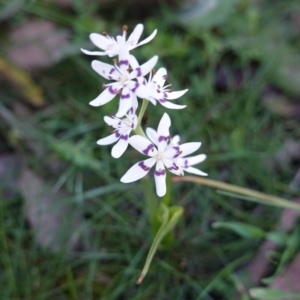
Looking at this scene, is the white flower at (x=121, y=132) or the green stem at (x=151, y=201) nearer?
the white flower at (x=121, y=132)

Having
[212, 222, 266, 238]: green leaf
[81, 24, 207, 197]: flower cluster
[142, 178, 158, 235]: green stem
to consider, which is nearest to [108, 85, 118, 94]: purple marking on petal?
[81, 24, 207, 197]: flower cluster

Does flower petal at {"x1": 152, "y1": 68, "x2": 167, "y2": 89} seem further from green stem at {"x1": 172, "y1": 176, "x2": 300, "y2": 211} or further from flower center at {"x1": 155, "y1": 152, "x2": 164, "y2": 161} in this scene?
green stem at {"x1": 172, "y1": 176, "x2": 300, "y2": 211}

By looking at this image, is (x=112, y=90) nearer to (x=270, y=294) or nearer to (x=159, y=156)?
(x=159, y=156)

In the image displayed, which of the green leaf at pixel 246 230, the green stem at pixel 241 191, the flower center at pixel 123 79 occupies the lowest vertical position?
the green leaf at pixel 246 230

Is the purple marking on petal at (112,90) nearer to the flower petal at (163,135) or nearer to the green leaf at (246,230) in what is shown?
the flower petal at (163,135)

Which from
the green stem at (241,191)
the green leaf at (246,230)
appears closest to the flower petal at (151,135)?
the green stem at (241,191)

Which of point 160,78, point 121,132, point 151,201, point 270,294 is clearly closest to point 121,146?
point 121,132

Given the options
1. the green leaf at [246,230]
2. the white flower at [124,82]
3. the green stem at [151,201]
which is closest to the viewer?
the white flower at [124,82]

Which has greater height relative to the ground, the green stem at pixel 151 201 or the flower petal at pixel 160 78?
the flower petal at pixel 160 78

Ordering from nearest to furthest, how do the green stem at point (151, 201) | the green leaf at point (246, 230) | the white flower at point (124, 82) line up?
the white flower at point (124, 82)
the green stem at point (151, 201)
the green leaf at point (246, 230)
